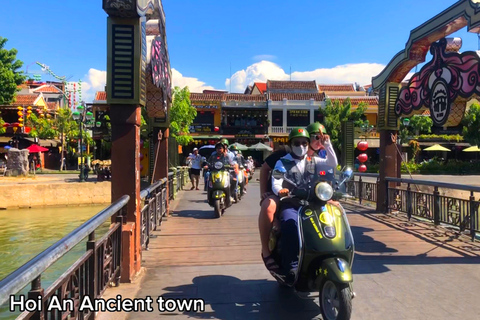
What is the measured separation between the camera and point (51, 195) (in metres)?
14.8

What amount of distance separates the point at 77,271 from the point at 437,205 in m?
6.68

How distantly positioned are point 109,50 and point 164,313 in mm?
2784

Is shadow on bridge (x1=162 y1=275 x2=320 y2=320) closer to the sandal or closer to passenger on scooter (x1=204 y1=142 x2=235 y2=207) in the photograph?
the sandal

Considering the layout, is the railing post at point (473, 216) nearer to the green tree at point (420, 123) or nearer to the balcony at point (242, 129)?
the green tree at point (420, 123)

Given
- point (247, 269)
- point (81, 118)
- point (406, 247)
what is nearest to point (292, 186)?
point (247, 269)

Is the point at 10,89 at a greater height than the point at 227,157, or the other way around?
the point at 10,89

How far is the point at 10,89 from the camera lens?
30.1 m

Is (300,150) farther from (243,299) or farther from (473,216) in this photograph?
(473,216)

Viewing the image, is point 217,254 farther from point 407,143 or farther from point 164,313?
point 407,143

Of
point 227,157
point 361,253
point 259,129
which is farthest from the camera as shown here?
point 259,129

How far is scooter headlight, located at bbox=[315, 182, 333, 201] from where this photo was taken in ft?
11.2

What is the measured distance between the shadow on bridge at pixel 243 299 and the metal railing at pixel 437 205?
12.0 ft

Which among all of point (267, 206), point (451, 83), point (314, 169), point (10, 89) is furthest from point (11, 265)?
point (10, 89)

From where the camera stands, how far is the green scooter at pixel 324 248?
3236 millimetres
